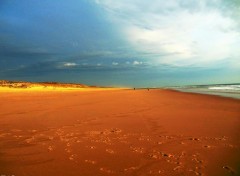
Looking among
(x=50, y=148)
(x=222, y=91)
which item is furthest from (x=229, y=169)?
(x=222, y=91)

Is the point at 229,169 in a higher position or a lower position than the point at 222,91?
lower

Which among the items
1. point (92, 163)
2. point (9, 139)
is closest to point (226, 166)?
point (92, 163)

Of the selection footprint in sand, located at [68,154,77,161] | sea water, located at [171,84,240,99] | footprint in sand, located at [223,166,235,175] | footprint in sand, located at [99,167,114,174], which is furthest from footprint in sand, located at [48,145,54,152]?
sea water, located at [171,84,240,99]

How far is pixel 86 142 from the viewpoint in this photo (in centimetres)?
679

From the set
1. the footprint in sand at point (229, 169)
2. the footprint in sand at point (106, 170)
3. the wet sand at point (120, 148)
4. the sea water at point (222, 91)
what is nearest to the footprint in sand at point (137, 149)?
the wet sand at point (120, 148)

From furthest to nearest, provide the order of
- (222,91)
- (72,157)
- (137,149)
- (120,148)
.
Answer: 1. (222,91)
2. (120,148)
3. (137,149)
4. (72,157)

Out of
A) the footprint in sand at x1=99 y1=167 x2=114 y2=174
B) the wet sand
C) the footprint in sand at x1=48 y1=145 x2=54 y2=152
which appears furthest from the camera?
the footprint in sand at x1=48 y1=145 x2=54 y2=152

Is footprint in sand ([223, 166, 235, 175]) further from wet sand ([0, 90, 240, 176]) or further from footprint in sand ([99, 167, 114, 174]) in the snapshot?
footprint in sand ([99, 167, 114, 174])

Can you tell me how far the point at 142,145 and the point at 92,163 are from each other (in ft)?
5.62

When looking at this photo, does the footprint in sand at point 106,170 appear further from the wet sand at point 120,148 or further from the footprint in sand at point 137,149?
the footprint in sand at point 137,149

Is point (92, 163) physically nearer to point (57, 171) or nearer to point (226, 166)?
point (57, 171)

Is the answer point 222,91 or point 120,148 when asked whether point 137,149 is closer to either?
point 120,148

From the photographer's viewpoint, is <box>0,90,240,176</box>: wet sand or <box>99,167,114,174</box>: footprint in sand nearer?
<box>99,167,114,174</box>: footprint in sand

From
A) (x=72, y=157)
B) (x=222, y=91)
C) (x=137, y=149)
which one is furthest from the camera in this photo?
(x=222, y=91)
